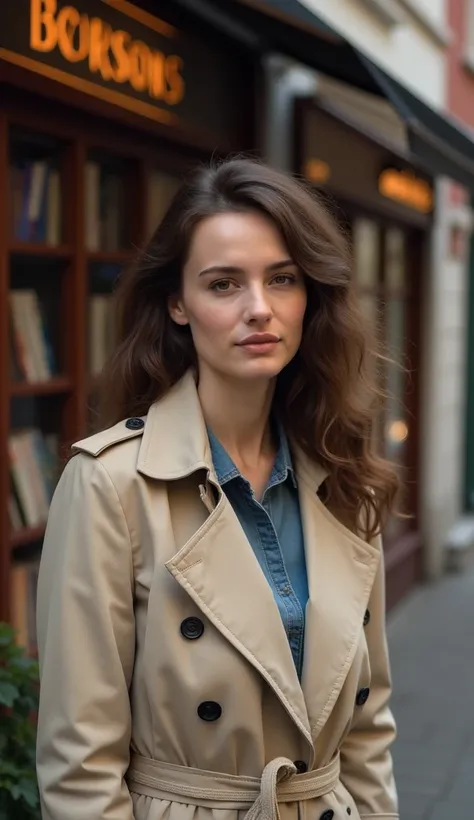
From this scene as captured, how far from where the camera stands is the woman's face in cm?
204

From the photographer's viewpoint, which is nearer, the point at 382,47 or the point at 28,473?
the point at 28,473

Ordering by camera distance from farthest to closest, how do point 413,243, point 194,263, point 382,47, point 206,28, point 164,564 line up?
point 413,243 → point 382,47 → point 206,28 → point 194,263 → point 164,564

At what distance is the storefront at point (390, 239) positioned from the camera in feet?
22.6

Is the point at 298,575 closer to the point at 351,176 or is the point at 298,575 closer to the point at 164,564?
the point at 164,564

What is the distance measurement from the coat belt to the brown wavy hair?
22.9 inches

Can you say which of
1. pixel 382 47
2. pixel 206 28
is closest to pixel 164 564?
pixel 206 28

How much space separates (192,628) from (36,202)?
9.71 ft

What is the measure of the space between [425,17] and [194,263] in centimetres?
744

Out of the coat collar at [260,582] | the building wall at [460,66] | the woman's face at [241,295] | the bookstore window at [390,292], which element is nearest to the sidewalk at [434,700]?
the bookstore window at [390,292]

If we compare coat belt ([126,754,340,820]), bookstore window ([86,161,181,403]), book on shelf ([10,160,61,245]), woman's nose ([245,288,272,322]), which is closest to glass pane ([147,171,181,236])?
bookstore window ([86,161,181,403])

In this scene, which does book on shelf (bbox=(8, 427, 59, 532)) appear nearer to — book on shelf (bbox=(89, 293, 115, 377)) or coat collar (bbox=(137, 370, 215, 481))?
book on shelf (bbox=(89, 293, 115, 377))

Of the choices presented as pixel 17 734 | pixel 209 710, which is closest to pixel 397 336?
pixel 17 734

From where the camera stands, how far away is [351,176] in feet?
24.2

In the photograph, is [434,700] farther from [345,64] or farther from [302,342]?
[302,342]
